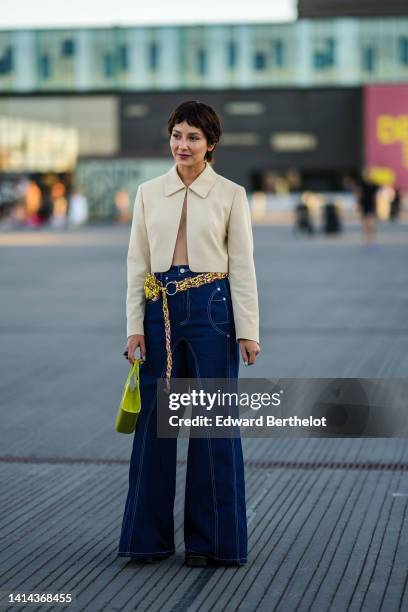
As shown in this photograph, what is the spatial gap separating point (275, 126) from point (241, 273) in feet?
252

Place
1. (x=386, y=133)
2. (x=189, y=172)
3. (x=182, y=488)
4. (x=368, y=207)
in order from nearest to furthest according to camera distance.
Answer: (x=189, y=172)
(x=182, y=488)
(x=368, y=207)
(x=386, y=133)

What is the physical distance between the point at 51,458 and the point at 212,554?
7.58 ft

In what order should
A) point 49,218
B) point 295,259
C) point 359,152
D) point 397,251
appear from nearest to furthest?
Answer: point 295,259 < point 397,251 < point 49,218 < point 359,152

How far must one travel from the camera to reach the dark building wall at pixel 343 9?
7629mm

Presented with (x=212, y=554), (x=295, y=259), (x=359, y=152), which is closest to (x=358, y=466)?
(x=212, y=554)

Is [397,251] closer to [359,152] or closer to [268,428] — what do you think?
[268,428]

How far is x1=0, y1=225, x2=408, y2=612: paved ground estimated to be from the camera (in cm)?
450

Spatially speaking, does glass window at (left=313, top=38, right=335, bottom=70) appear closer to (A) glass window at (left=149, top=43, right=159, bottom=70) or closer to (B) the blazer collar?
(A) glass window at (left=149, top=43, right=159, bottom=70)

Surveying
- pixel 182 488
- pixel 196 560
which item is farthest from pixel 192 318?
pixel 182 488

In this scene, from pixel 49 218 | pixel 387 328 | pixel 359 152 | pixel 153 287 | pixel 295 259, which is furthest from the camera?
pixel 359 152

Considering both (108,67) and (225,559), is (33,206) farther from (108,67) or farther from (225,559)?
(225,559)

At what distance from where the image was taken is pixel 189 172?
4.65 m

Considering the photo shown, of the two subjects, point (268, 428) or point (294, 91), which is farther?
point (294, 91)

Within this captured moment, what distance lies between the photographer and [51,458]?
6863 millimetres
